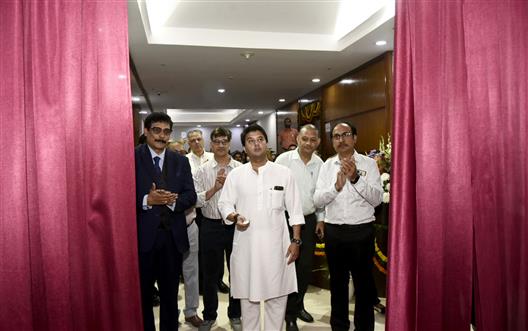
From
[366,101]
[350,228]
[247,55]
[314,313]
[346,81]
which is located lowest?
[314,313]

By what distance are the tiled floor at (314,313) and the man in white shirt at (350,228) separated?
1.64 ft

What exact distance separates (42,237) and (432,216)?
1.32 meters

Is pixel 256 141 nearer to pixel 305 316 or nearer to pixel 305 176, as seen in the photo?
pixel 305 176

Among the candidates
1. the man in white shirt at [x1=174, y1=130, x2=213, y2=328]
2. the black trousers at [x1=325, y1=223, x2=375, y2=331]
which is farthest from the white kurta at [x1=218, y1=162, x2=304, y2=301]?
the man in white shirt at [x1=174, y1=130, x2=213, y2=328]

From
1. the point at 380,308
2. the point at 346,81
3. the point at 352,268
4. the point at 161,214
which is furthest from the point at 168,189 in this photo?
the point at 346,81

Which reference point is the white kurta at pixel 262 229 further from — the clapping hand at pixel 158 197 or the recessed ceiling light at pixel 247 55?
the recessed ceiling light at pixel 247 55

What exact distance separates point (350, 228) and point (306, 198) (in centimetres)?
63

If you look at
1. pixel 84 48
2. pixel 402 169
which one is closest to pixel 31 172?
pixel 84 48

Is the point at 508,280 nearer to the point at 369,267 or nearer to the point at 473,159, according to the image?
the point at 473,159

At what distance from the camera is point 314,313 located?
3.41 meters

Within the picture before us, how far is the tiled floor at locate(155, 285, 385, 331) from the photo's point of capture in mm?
3143

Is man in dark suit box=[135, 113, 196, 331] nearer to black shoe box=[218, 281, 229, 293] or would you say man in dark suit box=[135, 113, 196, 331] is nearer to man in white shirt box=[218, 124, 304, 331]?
man in white shirt box=[218, 124, 304, 331]

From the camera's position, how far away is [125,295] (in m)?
1.22

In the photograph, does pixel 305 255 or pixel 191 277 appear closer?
pixel 305 255
